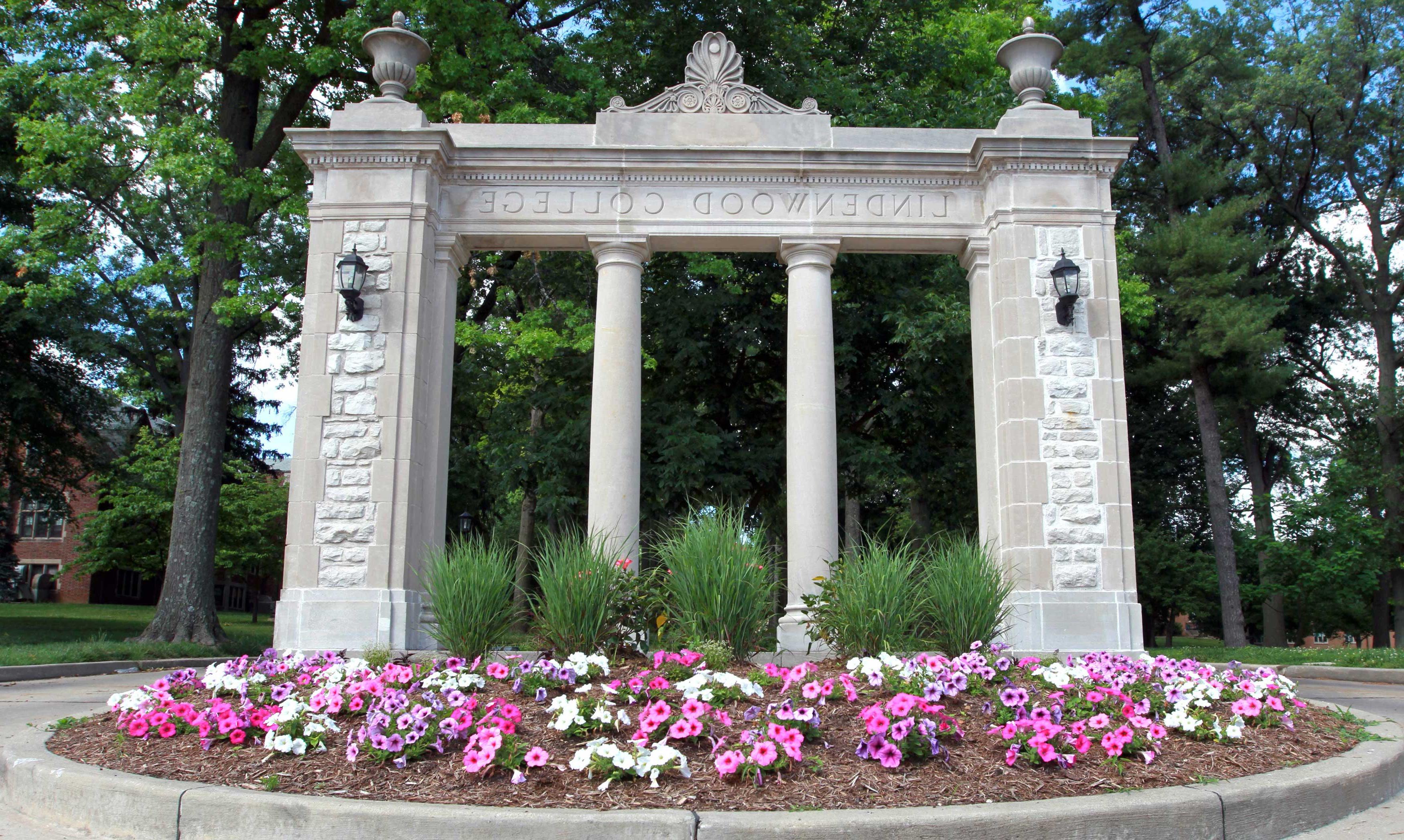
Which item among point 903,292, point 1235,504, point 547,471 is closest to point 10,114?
point 547,471

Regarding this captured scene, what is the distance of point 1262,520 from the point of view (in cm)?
2797

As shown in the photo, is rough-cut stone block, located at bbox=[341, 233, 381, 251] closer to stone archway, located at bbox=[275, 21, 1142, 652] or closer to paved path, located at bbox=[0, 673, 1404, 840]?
stone archway, located at bbox=[275, 21, 1142, 652]

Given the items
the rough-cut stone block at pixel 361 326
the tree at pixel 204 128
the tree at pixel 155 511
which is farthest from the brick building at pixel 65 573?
the rough-cut stone block at pixel 361 326

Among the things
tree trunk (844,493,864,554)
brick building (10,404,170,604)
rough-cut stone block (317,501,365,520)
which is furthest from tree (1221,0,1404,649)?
brick building (10,404,170,604)

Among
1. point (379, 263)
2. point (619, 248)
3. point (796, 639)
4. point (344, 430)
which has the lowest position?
point (796, 639)

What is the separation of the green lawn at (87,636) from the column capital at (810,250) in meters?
10.0

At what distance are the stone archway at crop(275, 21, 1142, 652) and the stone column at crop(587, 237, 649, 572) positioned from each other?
3cm

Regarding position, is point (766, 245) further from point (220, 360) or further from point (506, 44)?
point (220, 360)

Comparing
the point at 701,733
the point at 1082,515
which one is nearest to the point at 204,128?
the point at 1082,515

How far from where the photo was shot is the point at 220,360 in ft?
55.0

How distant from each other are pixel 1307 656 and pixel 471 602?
15.6 meters

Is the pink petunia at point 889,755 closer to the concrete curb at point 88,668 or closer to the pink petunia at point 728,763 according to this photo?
the pink petunia at point 728,763

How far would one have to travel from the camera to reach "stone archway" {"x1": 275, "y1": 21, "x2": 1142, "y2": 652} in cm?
1048

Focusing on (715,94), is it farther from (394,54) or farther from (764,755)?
(764,755)
